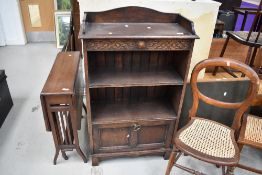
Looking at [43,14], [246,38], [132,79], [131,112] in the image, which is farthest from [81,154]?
[43,14]

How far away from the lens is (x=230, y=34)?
240 cm

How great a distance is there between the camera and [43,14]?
4.45m

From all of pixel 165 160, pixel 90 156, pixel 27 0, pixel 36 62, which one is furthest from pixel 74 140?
pixel 27 0

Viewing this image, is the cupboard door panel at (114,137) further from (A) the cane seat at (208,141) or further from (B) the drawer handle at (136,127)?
(A) the cane seat at (208,141)

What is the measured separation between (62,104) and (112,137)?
521 millimetres

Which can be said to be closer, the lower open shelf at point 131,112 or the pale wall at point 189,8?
the lower open shelf at point 131,112

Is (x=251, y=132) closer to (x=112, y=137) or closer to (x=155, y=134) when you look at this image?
(x=155, y=134)

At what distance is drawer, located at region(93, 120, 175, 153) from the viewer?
1.87 metres

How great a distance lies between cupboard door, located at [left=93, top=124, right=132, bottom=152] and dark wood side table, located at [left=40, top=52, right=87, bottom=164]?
0.59 feet

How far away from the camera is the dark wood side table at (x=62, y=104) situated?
1.68 m

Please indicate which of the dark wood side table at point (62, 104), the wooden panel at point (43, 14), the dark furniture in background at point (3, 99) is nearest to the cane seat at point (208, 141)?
the dark wood side table at point (62, 104)

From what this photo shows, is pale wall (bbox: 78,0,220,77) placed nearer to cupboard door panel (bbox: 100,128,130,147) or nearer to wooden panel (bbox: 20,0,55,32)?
cupboard door panel (bbox: 100,128,130,147)

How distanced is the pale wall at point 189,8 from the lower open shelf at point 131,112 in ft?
2.93

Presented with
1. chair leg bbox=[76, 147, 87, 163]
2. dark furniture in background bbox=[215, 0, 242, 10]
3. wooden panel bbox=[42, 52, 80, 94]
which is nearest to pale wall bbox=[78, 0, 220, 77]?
wooden panel bbox=[42, 52, 80, 94]
